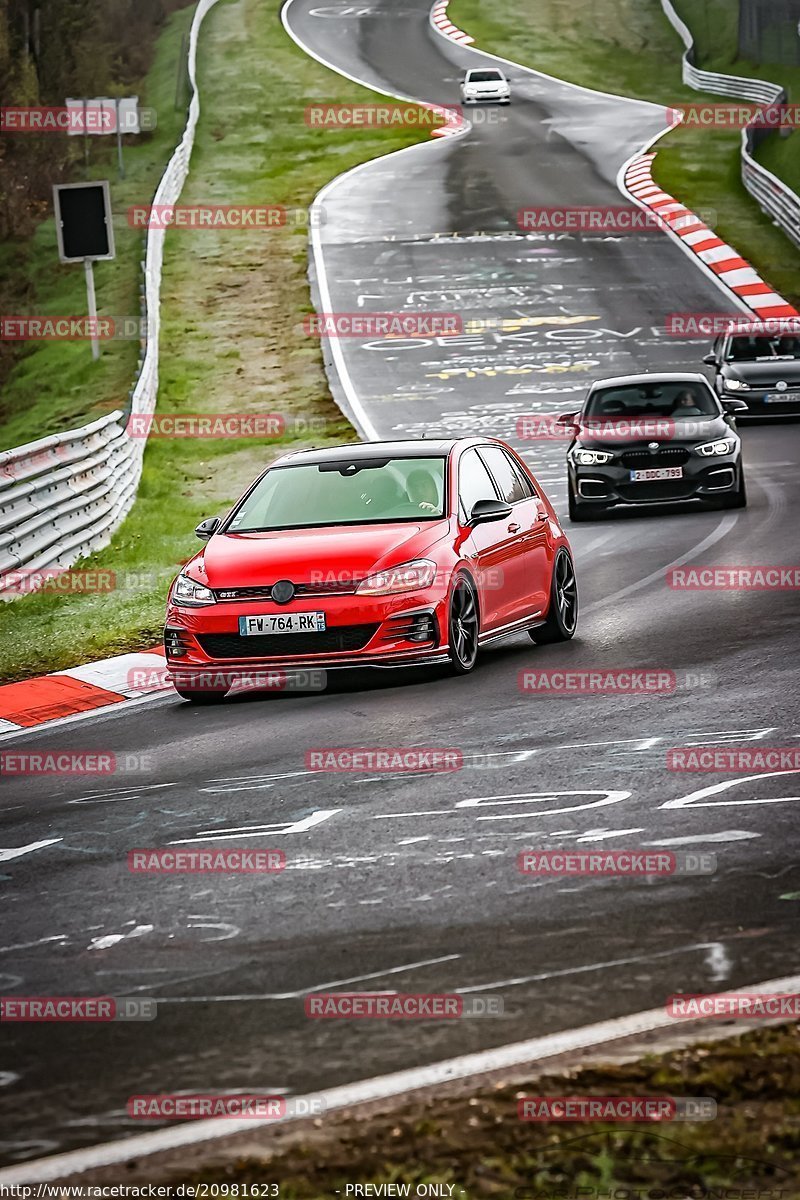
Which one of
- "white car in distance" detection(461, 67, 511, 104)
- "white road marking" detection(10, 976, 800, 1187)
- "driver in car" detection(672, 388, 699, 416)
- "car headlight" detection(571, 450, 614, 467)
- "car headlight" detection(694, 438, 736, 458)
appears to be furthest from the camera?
"white car in distance" detection(461, 67, 511, 104)

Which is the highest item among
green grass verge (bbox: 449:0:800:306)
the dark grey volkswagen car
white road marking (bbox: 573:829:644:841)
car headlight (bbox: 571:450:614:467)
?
white road marking (bbox: 573:829:644:841)

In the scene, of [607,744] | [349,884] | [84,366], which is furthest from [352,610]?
[84,366]

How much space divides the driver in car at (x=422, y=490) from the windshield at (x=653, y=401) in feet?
28.6

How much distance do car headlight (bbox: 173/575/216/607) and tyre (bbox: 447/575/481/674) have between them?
4.86ft

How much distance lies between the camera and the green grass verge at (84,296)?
3138 centimetres

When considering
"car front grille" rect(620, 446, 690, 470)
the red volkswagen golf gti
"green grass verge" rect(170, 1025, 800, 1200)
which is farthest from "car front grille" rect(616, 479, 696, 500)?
"green grass verge" rect(170, 1025, 800, 1200)

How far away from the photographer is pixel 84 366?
114 feet

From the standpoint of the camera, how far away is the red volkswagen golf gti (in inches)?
451

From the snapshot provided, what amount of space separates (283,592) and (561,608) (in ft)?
8.71

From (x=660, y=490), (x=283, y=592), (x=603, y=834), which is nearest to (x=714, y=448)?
(x=660, y=490)

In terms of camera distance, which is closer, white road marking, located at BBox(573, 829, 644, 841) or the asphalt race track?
the asphalt race track

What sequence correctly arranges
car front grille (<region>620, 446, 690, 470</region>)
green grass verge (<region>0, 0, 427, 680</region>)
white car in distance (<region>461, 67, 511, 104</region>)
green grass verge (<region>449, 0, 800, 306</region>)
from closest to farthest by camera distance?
green grass verge (<region>0, 0, 427, 680</region>), car front grille (<region>620, 446, 690, 470</region>), green grass verge (<region>449, 0, 800, 306</region>), white car in distance (<region>461, 67, 511, 104</region>)

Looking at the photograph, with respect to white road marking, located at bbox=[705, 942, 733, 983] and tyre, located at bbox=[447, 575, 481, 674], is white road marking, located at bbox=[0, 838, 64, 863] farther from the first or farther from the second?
tyre, located at bbox=[447, 575, 481, 674]

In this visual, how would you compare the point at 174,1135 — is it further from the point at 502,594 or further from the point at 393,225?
the point at 393,225
